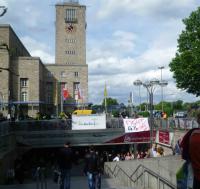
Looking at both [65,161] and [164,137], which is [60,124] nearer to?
[164,137]

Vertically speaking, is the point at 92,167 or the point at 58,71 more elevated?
the point at 58,71

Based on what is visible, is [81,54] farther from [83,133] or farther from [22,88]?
[83,133]

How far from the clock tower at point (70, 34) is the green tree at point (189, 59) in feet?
248

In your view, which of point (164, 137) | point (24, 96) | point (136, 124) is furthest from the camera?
point (24, 96)

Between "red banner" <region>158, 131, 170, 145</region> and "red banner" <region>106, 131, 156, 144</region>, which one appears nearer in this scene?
"red banner" <region>158, 131, 170, 145</region>

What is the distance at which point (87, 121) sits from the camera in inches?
1572

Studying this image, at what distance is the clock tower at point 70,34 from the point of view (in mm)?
127000

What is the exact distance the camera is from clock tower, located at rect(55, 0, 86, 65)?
127000 millimetres

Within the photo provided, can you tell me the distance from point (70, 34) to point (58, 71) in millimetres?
11162

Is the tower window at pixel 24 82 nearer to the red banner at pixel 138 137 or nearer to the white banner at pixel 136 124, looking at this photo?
the red banner at pixel 138 137

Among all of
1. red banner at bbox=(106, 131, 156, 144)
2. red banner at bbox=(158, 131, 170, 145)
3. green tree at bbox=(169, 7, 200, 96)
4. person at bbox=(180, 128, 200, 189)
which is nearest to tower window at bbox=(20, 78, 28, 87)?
green tree at bbox=(169, 7, 200, 96)

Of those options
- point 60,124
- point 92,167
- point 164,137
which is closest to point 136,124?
point 164,137

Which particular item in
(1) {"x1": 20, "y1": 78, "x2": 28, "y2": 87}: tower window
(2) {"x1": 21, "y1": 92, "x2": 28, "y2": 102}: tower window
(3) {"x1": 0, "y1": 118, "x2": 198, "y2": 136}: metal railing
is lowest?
(3) {"x1": 0, "y1": 118, "x2": 198, "y2": 136}: metal railing

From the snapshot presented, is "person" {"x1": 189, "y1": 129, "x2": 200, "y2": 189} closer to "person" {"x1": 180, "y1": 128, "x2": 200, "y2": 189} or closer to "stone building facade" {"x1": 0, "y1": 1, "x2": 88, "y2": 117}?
"person" {"x1": 180, "y1": 128, "x2": 200, "y2": 189}
